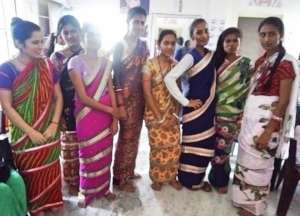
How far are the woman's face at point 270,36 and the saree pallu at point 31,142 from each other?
4.00ft

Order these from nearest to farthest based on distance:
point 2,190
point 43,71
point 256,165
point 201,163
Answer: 1. point 2,190
2. point 43,71
3. point 256,165
4. point 201,163

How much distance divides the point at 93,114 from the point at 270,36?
1.12 m

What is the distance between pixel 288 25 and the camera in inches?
169

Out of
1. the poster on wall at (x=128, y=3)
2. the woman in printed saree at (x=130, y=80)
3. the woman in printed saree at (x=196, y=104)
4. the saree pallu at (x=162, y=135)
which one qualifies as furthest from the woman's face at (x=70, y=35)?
the poster on wall at (x=128, y=3)

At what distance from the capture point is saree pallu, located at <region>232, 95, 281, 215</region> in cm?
149

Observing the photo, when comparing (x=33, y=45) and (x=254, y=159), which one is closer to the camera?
(x=33, y=45)

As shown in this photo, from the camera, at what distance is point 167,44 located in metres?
1.69

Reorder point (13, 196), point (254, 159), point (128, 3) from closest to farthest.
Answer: point (13, 196) < point (254, 159) < point (128, 3)

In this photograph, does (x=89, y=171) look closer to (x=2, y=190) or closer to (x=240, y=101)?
(x=2, y=190)

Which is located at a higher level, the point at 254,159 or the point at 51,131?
the point at 51,131

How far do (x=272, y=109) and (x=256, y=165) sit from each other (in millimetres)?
355

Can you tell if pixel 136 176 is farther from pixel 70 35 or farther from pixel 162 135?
pixel 70 35

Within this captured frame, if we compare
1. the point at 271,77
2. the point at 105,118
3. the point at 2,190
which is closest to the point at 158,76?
the point at 105,118

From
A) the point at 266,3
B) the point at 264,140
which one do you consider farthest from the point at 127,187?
the point at 266,3
